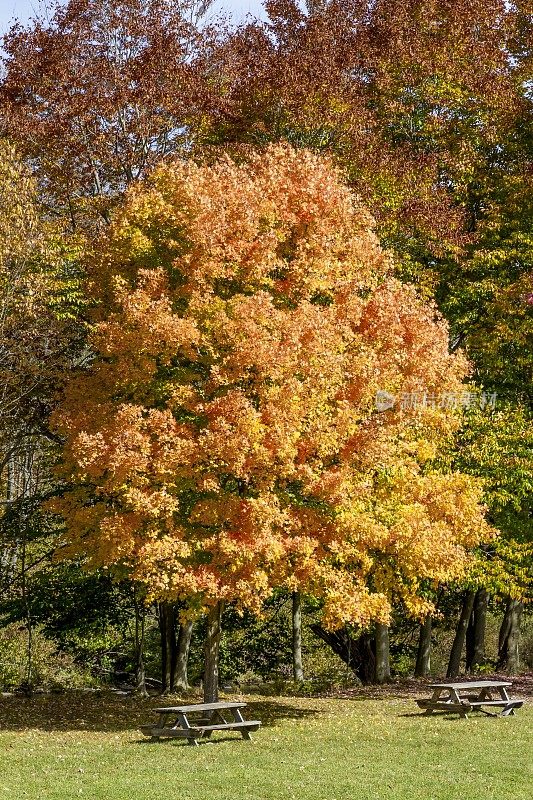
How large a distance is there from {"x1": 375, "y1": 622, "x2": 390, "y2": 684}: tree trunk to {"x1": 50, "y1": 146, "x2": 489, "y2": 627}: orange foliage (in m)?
7.63

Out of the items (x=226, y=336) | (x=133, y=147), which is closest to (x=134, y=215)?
(x=226, y=336)

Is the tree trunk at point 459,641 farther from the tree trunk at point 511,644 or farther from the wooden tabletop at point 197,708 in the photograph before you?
the wooden tabletop at point 197,708

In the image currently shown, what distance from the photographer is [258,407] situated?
18.8 meters

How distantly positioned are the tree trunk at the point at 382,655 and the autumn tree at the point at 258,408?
7685mm

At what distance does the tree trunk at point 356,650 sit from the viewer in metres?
31.4

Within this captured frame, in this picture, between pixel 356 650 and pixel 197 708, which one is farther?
pixel 356 650

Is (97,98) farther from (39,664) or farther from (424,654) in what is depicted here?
(424,654)

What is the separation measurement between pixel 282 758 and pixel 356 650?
16669 millimetres

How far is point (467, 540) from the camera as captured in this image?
2075cm

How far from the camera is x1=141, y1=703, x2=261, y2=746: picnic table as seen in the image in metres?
17.3

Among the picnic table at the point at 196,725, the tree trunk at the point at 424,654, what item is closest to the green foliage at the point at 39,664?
the tree trunk at the point at 424,654

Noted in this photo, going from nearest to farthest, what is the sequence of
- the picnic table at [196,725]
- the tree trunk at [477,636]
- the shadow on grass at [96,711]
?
the picnic table at [196,725] < the shadow on grass at [96,711] < the tree trunk at [477,636]

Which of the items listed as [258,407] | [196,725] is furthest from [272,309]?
[196,725]

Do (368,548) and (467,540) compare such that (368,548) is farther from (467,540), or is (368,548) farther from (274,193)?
(274,193)
